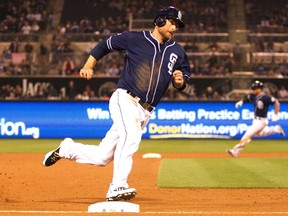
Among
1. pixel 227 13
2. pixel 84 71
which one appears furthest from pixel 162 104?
pixel 84 71

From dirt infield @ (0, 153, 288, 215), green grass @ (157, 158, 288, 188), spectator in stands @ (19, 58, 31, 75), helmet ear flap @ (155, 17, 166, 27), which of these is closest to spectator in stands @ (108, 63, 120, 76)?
spectator in stands @ (19, 58, 31, 75)

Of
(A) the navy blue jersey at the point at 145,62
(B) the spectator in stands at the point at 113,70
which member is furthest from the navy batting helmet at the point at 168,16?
(B) the spectator in stands at the point at 113,70

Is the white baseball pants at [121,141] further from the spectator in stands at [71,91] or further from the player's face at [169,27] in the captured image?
the spectator in stands at [71,91]

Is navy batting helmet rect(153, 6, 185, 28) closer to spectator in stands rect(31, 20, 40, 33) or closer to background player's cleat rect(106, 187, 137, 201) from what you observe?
background player's cleat rect(106, 187, 137, 201)

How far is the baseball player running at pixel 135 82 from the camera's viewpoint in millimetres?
8383

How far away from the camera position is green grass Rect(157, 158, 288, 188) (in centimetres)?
1168

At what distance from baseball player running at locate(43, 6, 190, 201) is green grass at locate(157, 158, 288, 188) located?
3.03 m

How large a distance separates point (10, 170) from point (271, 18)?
2430cm

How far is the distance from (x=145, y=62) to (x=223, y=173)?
19.3ft

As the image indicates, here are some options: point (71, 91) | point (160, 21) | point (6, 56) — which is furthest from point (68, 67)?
point (160, 21)

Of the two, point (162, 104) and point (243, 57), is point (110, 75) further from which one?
point (243, 57)

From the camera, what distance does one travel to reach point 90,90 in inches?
1174

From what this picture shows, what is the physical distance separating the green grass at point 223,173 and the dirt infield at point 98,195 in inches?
17.9

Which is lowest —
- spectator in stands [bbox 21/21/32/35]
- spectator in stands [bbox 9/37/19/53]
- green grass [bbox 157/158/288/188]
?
green grass [bbox 157/158/288/188]
